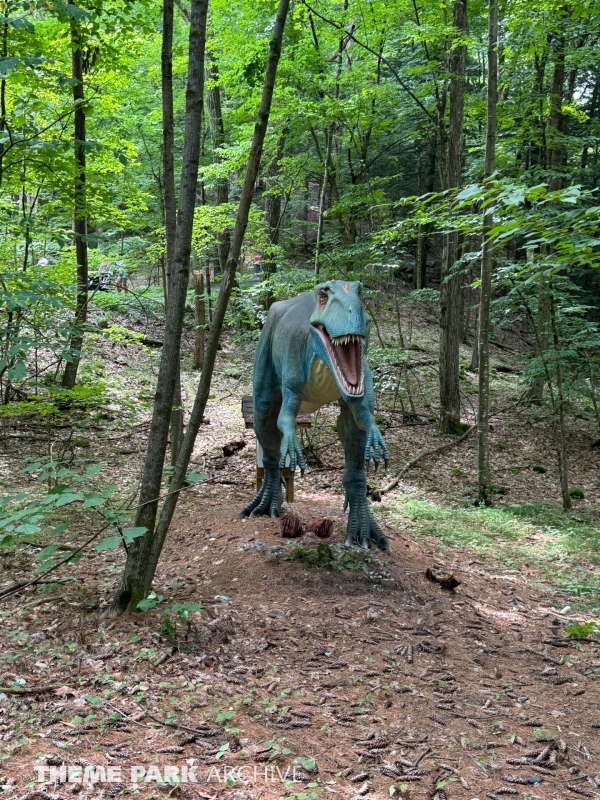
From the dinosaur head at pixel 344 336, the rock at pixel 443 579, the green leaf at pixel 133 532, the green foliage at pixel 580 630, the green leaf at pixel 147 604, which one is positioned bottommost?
the green foliage at pixel 580 630

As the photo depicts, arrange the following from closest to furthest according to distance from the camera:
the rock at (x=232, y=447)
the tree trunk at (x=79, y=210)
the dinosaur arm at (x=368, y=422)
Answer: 1. the dinosaur arm at (x=368, y=422)
2. the tree trunk at (x=79, y=210)
3. the rock at (x=232, y=447)

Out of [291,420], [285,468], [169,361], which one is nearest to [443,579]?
[291,420]

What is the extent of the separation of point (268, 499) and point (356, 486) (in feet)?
Answer: 4.12

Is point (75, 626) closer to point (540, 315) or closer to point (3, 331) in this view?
point (3, 331)

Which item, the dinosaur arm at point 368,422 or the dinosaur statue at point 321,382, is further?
the dinosaur arm at point 368,422

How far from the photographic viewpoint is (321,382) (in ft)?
15.4

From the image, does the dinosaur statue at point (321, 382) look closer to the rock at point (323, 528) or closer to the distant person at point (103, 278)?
the rock at point (323, 528)

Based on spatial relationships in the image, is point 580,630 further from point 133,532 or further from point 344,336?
point 133,532

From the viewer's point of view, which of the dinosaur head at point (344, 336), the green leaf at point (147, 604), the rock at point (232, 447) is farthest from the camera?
the rock at point (232, 447)

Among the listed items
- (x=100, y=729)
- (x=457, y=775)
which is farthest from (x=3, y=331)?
(x=457, y=775)

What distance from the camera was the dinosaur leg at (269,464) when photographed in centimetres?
588

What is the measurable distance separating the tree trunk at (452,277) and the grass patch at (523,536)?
10.2 feet

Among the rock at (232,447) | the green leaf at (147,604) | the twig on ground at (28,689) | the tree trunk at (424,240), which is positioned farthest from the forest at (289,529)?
the tree trunk at (424,240)

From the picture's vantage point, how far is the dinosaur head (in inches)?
165
